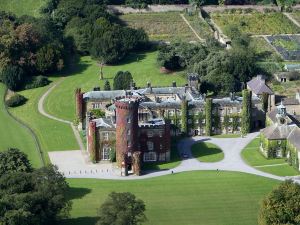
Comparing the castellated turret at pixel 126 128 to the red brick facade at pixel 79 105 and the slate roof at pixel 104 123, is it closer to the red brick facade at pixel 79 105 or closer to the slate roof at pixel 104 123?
the slate roof at pixel 104 123

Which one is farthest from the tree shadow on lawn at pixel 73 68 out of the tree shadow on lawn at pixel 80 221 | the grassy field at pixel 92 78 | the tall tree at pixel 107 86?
the tree shadow on lawn at pixel 80 221

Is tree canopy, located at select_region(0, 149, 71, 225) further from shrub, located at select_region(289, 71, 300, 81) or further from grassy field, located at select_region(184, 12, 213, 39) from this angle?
grassy field, located at select_region(184, 12, 213, 39)

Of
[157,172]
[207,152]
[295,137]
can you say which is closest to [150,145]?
[157,172]

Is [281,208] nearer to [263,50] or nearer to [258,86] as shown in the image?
[258,86]

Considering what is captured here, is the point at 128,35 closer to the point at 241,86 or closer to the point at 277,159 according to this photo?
the point at 241,86

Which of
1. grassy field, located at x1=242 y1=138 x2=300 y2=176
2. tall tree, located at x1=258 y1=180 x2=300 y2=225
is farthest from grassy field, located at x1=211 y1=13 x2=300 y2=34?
tall tree, located at x1=258 y1=180 x2=300 y2=225
